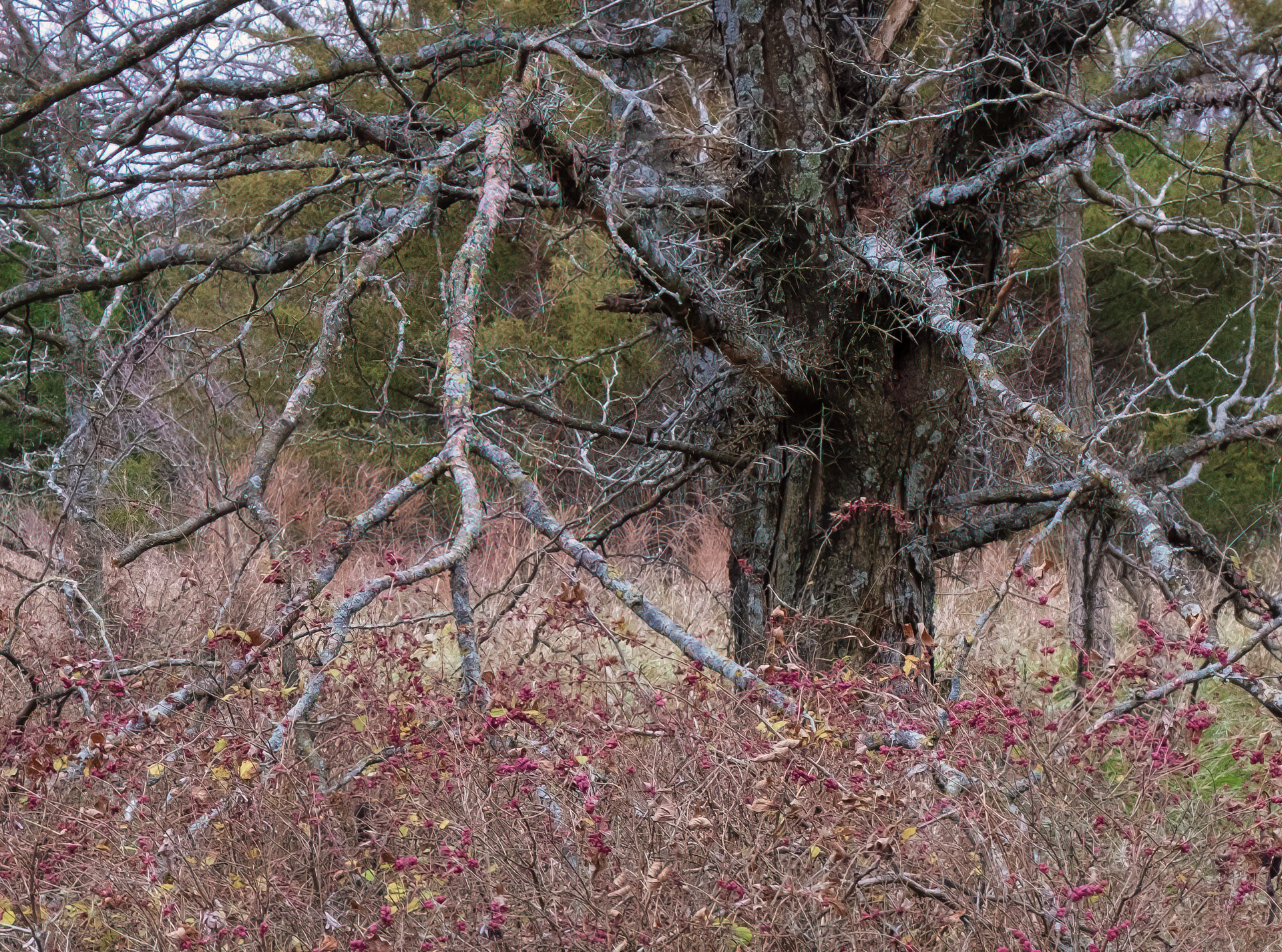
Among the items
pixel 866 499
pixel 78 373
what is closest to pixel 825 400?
pixel 866 499

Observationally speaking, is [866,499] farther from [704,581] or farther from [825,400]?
[704,581]

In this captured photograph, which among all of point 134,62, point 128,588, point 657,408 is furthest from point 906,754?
point 657,408

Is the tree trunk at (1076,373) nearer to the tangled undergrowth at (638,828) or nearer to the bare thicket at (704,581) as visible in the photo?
the bare thicket at (704,581)

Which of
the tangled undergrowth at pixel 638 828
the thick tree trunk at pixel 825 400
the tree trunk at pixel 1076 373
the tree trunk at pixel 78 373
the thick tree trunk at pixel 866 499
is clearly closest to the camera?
the tangled undergrowth at pixel 638 828

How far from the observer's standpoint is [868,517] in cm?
434

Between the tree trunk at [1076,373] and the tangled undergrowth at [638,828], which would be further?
the tree trunk at [1076,373]

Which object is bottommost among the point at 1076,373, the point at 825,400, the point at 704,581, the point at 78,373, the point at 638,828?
the point at 638,828

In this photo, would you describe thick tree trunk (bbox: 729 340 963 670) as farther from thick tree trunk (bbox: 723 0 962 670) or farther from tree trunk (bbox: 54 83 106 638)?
tree trunk (bbox: 54 83 106 638)

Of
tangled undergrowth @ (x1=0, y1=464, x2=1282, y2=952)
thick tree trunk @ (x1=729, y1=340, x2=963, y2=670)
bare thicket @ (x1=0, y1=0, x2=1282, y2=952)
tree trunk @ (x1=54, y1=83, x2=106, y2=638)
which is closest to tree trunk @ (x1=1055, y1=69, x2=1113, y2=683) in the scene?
bare thicket @ (x1=0, y1=0, x2=1282, y2=952)

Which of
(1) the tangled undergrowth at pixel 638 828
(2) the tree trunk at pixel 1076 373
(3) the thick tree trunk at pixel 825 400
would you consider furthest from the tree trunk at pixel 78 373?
(2) the tree trunk at pixel 1076 373

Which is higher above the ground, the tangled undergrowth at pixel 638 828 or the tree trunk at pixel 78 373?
the tree trunk at pixel 78 373

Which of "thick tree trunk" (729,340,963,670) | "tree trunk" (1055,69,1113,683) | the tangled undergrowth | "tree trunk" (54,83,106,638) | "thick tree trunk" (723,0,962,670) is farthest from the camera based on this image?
"tree trunk" (1055,69,1113,683)

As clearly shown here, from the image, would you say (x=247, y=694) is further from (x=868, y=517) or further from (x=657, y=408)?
(x=657, y=408)

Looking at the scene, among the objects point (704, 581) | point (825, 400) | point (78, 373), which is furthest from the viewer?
point (78, 373)
